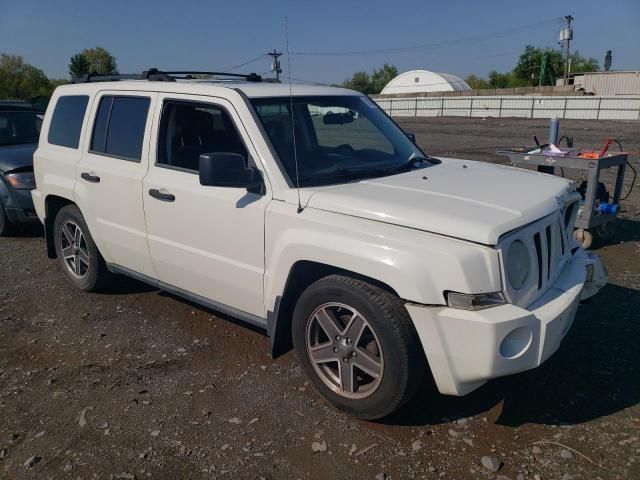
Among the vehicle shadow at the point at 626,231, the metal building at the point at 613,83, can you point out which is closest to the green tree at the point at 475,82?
the metal building at the point at 613,83

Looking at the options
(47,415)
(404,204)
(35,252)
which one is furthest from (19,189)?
(404,204)

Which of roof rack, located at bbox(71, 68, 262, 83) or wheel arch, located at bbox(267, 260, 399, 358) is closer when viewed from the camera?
wheel arch, located at bbox(267, 260, 399, 358)

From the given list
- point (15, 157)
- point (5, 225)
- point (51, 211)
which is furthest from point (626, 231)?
point (5, 225)

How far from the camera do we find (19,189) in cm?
719

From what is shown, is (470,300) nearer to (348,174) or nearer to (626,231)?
(348,174)

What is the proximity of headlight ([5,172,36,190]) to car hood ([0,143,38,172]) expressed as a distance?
96 mm

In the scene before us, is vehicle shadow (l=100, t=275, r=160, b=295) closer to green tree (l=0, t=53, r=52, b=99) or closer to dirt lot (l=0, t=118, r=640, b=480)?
dirt lot (l=0, t=118, r=640, b=480)

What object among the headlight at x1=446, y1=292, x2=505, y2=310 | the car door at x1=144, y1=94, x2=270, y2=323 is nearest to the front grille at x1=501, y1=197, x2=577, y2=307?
the headlight at x1=446, y1=292, x2=505, y2=310

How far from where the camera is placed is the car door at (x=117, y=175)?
165 inches

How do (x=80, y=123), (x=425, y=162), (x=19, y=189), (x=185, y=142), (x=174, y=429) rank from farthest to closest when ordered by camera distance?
(x=19, y=189) < (x=80, y=123) < (x=425, y=162) < (x=185, y=142) < (x=174, y=429)

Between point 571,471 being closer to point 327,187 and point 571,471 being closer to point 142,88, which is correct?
point 327,187

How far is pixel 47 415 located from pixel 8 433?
0.23 meters

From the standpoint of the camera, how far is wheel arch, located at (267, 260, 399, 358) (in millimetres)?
3273

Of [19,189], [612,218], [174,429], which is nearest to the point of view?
[174,429]
